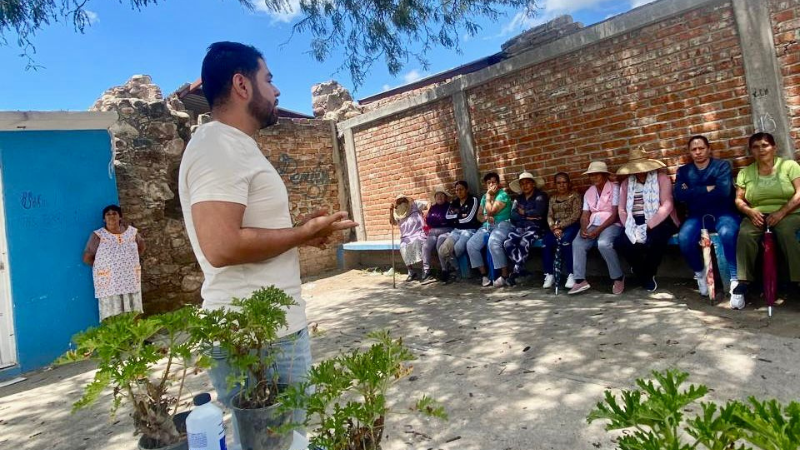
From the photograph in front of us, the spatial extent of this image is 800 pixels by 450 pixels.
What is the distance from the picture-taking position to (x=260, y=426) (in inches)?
46.2

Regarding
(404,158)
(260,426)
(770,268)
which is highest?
(404,158)

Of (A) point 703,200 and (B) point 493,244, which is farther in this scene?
(B) point 493,244

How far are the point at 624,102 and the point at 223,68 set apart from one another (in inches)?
188

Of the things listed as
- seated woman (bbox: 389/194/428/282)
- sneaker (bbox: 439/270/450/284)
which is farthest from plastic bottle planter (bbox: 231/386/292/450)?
seated woman (bbox: 389/194/428/282)

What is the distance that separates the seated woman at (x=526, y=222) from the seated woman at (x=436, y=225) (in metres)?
1.09

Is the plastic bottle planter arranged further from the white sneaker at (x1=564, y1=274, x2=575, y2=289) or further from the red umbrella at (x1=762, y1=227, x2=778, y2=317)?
the white sneaker at (x1=564, y1=274, x2=575, y2=289)

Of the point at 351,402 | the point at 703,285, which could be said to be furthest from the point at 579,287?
the point at 351,402

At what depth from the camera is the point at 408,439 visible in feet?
7.93

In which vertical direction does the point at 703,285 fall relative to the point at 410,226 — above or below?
below

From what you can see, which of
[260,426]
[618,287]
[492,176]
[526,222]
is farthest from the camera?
[492,176]

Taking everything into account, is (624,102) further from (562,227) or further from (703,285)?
(703,285)

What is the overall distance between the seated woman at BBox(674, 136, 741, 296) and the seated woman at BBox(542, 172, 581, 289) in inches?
43.6

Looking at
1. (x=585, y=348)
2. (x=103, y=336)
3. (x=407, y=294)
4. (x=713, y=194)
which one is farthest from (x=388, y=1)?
(x=103, y=336)

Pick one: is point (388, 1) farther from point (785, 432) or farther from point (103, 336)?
point (785, 432)
